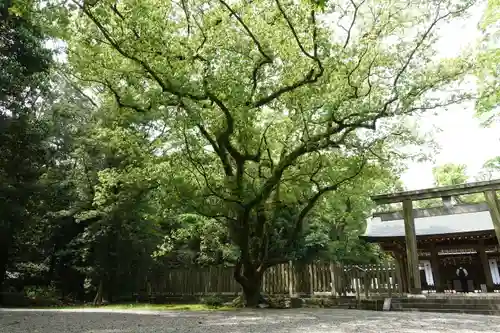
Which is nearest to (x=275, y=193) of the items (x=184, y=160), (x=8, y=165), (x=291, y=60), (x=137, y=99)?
(x=184, y=160)

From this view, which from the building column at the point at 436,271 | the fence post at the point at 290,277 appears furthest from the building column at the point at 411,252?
the building column at the point at 436,271

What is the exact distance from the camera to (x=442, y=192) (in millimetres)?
11141

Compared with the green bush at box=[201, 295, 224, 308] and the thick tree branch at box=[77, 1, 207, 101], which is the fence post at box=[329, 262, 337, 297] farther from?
the thick tree branch at box=[77, 1, 207, 101]

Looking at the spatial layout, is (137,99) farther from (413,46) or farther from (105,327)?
(413,46)

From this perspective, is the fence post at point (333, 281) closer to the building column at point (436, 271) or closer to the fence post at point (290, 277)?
the fence post at point (290, 277)

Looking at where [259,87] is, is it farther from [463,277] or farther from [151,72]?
[463,277]

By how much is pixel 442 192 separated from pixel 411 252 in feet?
7.01

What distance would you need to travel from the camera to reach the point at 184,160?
10.0 m

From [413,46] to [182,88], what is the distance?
595 centimetres

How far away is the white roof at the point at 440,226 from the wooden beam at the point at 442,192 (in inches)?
78.0

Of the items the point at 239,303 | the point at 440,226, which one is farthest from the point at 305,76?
the point at 440,226

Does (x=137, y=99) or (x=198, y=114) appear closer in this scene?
(x=198, y=114)

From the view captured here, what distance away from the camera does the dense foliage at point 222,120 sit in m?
8.09

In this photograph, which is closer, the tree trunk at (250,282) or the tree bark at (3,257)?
the tree trunk at (250,282)
